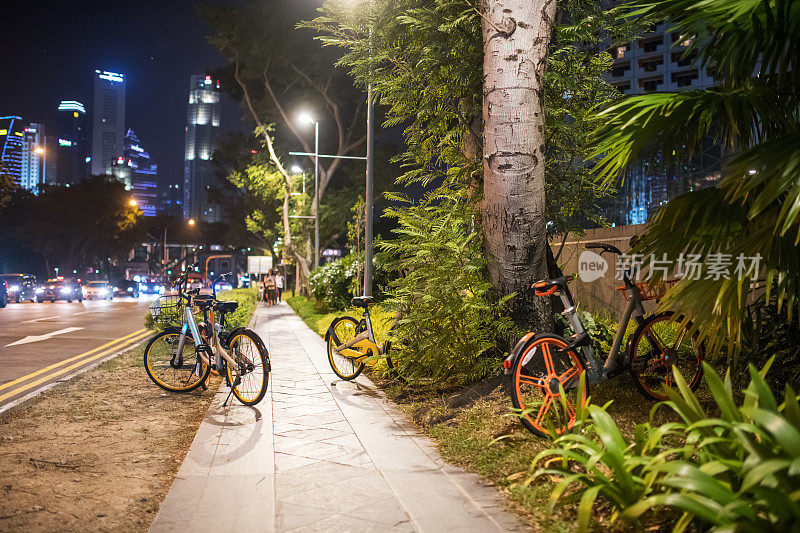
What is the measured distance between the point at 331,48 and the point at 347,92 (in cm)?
252

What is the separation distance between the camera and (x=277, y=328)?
53.0 ft

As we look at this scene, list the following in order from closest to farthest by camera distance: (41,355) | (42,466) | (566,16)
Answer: (42,466), (566,16), (41,355)

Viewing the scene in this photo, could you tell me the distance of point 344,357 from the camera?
8.13 meters

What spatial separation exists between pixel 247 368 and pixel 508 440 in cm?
320

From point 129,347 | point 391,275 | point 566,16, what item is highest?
point 566,16

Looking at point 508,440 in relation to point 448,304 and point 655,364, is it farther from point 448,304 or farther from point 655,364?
point 448,304

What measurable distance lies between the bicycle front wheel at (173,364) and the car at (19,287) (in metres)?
35.7

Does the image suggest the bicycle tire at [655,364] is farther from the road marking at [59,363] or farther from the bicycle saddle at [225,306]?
the road marking at [59,363]

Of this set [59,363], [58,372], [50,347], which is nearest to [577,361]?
[58,372]

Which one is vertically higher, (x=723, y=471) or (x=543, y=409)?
(x=723, y=471)

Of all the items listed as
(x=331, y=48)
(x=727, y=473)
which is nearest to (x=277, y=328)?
(x=727, y=473)

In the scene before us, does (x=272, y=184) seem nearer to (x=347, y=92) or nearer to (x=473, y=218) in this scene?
(x=347, y=92)

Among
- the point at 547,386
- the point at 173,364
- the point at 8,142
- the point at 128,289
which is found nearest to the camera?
the point at 547,386

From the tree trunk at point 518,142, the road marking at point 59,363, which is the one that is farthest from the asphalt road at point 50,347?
the tree trunk at point 518,142
